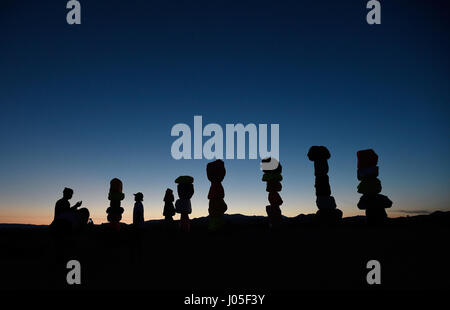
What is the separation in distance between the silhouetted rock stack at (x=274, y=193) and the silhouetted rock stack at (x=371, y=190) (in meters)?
3.98

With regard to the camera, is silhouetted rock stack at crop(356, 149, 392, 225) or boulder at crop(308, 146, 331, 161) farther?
boulder at crop(308, 146, 331, 161)

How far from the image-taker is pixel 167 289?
21.1ft

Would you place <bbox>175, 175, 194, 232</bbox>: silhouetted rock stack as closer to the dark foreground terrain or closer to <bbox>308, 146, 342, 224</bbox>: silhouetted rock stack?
the dark foreground terrain

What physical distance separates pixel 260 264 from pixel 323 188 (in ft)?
22.0

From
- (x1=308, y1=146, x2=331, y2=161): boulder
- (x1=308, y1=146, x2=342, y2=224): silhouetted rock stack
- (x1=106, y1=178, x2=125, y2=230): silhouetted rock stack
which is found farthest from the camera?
(x1=106, y1=178, x2=125, y2=230): silhouetted rock stack

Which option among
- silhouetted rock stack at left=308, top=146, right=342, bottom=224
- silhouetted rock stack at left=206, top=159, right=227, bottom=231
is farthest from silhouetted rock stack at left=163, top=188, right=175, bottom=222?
silhouetted rock stack at left=308, top=146, right=342, bottom=224

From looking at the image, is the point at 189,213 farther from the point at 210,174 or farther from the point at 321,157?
the point at 321,157

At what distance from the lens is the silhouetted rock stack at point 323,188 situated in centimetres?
1313

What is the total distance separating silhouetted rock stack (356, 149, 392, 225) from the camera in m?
12.3

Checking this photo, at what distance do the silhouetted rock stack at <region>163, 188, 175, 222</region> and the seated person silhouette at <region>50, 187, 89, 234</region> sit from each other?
15479 mm

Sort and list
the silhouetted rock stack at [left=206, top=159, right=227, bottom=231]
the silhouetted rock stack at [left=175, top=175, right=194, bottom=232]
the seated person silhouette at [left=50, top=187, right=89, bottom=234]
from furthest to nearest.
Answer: the silhouetted rock stack at [left=175, top=175, right=194, bottom=232], the silhouetted rock stack at [left=206, top=159, right=227, bottom=231], the seated person silhouette at [left=50, top=187, right=89, bottom=234]

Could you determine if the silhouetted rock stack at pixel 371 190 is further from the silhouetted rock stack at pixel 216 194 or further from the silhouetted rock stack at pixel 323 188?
the silhouetted rock stack at pixel 216 194

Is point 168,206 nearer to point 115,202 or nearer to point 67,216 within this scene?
point 115,202
